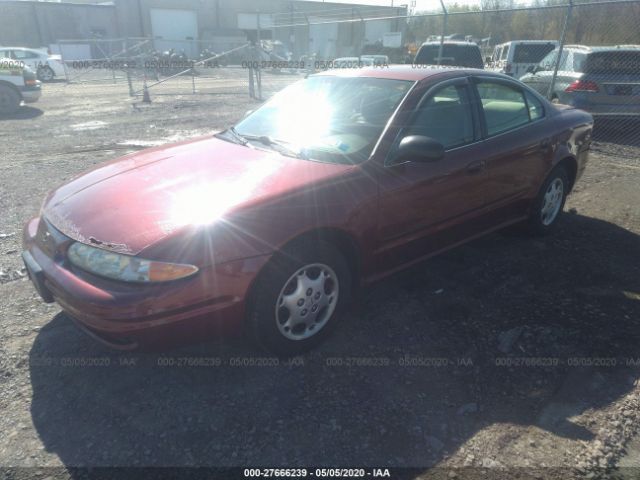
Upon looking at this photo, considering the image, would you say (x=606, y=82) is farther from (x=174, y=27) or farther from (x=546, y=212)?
(x=174, y=27)

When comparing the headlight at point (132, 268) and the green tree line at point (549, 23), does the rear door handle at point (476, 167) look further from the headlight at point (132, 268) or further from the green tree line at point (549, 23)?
the green tree line at point (549, 23)

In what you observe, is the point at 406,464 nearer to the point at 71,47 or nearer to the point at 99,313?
the point at 99,313

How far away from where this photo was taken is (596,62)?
8617 millimetres

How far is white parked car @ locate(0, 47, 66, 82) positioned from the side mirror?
22806 millimetres

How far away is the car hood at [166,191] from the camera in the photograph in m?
2.41

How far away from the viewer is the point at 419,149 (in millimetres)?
2900

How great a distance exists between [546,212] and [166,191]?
3659 millimetres

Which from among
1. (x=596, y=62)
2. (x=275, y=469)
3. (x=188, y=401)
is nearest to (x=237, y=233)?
(x=188, y=401)

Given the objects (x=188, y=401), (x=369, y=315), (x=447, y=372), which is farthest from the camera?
(x=369, y=315)

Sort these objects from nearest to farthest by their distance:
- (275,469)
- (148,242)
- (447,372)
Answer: (275,469)
(148,242)
(447,372)

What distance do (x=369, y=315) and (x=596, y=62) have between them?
26.5 feet

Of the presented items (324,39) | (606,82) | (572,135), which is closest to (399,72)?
(572,135)

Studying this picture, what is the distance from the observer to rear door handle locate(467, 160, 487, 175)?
3.48 meters

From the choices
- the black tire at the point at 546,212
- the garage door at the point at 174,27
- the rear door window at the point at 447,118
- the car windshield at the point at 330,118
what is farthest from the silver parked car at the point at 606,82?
the garage door at the point at 174,27
